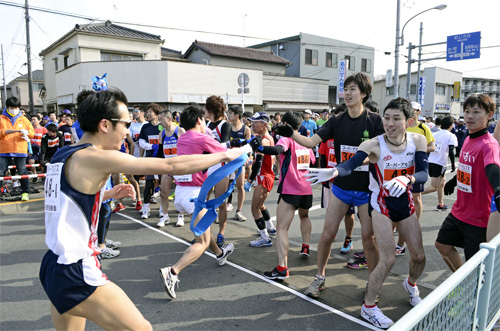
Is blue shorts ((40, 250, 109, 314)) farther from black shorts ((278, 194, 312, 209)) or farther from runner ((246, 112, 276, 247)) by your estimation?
runner ((246, 112, 276, 247))

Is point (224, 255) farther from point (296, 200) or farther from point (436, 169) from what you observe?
point (436, 169)

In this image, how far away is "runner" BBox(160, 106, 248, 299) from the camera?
3.85 meters

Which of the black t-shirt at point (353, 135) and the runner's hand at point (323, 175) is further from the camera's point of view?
the black t-shirt at point (353, 135)

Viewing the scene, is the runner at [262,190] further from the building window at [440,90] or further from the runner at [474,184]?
the building window at [440,90]

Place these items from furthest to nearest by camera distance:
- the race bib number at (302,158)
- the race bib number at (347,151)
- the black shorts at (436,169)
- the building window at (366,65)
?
the building window at (366,65) → the black shorts at (436,169) → the race bib number at (302,158) → the race bib number at (347,151)

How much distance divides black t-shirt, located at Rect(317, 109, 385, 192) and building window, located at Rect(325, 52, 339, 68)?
112 ft

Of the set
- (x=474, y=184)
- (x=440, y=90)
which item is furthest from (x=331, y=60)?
(x=474, y=184)

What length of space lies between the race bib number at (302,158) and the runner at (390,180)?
124 centimetres

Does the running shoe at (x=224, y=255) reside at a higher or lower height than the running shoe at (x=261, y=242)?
higher

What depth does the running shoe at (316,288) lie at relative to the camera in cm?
376

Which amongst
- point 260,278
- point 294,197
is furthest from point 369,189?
point 260,278

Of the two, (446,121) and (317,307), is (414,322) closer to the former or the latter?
(317,307)

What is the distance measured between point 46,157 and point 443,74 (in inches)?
1952

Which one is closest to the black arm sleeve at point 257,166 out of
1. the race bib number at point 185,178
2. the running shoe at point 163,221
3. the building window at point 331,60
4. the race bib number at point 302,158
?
the race bib number at point 302,158
